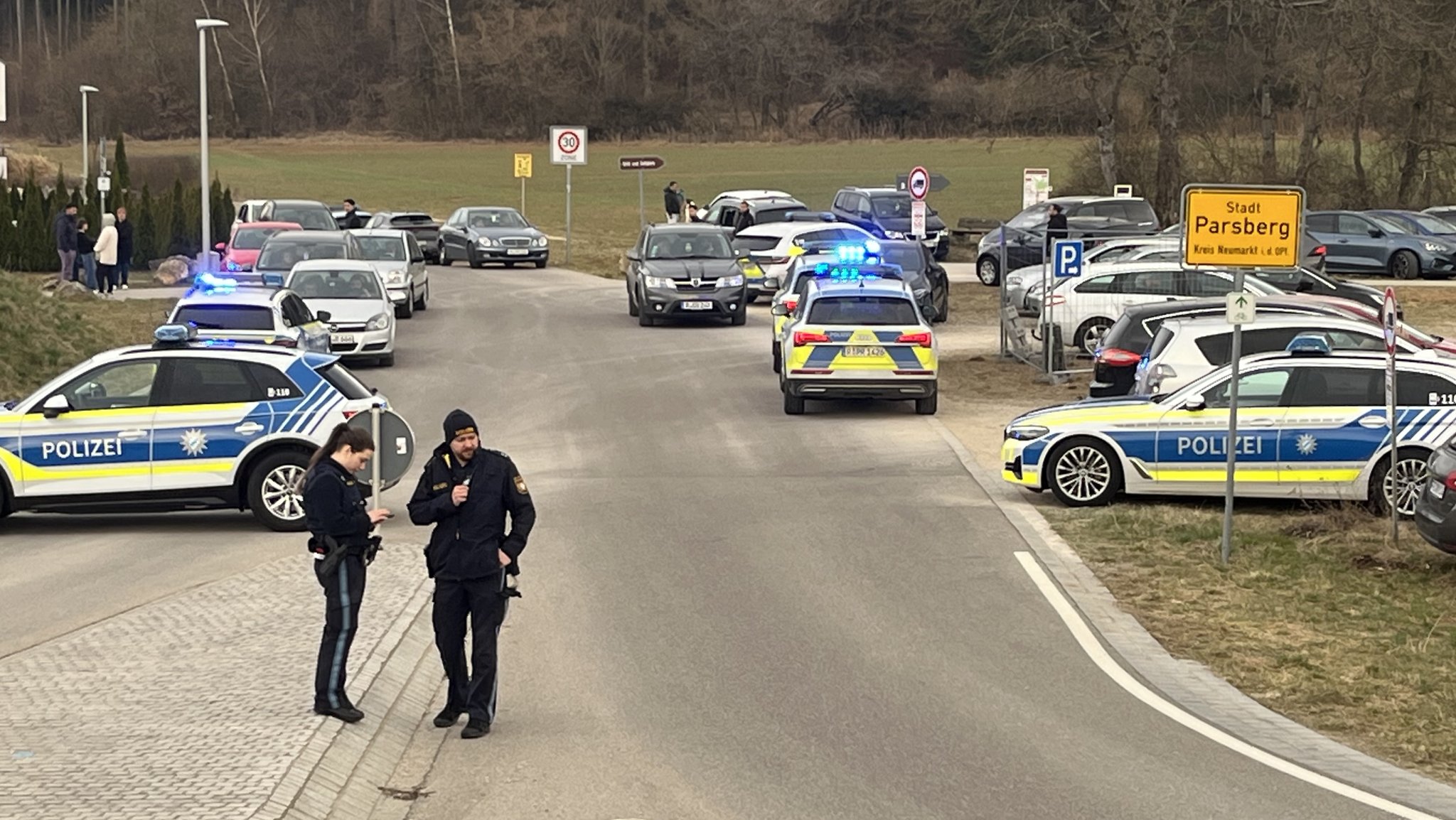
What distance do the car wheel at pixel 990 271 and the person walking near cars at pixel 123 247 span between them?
60.0 ft

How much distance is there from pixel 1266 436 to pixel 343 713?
1010 cm

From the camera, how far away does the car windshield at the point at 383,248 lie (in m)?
36.2

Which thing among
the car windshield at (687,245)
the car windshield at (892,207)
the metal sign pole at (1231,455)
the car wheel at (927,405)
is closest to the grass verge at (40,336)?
the car windshield at (687,245)

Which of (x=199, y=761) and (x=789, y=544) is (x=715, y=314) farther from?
(x=199, y=761)

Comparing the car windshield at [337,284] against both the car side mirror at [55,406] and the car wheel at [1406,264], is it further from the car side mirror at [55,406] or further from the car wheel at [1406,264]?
the car wheel at [1406,264]

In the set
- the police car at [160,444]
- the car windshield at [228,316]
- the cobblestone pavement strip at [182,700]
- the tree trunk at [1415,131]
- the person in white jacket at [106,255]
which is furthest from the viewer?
the tree trunk at [1415,131]

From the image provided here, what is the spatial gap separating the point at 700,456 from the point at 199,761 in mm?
12359

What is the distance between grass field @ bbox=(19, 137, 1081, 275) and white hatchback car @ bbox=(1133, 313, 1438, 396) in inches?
1289

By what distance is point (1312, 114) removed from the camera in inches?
2015

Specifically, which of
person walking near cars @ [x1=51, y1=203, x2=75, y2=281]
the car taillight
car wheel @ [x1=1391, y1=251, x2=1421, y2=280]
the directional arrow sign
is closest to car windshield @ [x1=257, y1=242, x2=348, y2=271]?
person walking near cars @ [x1=51, y1=203, x2=75, y2=281]

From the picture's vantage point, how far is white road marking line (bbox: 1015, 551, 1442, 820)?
341 inches

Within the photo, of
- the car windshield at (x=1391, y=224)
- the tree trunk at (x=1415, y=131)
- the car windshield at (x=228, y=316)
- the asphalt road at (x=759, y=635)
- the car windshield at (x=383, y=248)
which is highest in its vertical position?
the tree trunk at (x=1415, y=131)

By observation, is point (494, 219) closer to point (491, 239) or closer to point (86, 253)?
point (491, 239)

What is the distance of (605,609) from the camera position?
12984 millimetres
